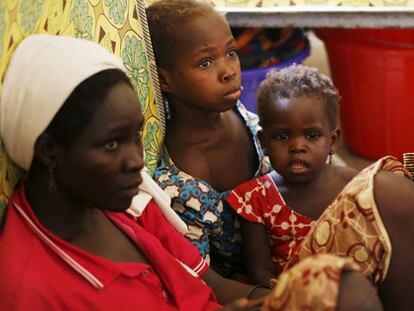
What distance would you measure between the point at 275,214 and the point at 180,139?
28 cm

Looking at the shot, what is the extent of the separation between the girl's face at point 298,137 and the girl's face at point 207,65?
12 centimetres

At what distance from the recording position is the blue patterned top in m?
1.56

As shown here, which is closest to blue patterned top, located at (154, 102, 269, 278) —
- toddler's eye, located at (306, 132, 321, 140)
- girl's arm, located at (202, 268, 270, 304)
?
girl's arm, located at (202, 268, 270, 304)

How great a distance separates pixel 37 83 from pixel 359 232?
58 centimetres

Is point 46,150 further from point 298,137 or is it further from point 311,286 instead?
point 298,137

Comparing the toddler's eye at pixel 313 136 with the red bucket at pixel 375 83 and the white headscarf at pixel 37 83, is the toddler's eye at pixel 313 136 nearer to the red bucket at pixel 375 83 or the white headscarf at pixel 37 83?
the white headscarf at pixel 37 83


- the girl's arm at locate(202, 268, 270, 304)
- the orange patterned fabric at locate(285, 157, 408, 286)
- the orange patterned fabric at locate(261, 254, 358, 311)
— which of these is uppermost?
the orange patterned fabric at locate(261, 254, 358, 311)

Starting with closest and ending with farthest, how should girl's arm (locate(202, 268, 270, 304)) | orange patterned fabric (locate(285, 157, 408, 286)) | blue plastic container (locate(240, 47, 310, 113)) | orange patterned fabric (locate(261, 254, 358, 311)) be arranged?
orange patterned fabric (locate(261, 254, 358, 311)) < orange patterned fabric (locate(285, 157, 408, 286)) < girl's arm (locate(202, 268, 270, 304)) < blue plastic container (locate(240, 47, 310, 113))

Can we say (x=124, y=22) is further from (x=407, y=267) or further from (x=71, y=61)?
(x=407, y=267)

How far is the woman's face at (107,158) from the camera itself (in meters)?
1.04

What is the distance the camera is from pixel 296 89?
5.28ft

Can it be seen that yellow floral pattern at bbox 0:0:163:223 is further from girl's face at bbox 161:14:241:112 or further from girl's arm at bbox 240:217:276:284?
girl's arm at bbox 240:217:276:284

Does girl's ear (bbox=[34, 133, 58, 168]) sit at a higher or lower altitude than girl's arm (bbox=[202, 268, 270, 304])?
higher

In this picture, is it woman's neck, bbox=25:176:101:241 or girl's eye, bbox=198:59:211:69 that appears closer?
woman's neck, bbox=25:176:101:241
